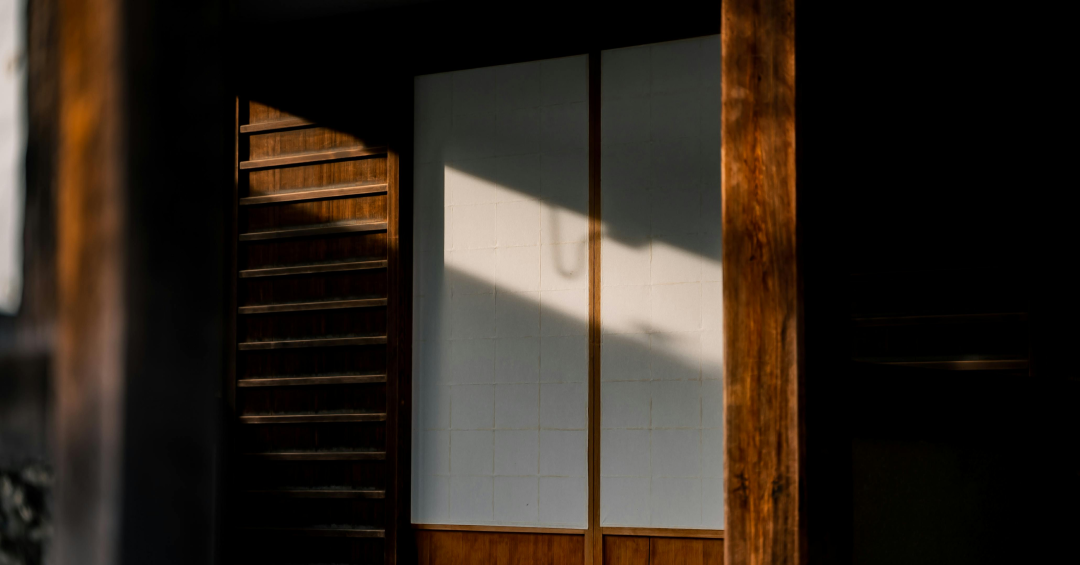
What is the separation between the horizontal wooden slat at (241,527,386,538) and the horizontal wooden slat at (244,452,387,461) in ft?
1.09

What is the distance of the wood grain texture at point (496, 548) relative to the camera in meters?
4.02

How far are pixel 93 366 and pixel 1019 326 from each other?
211cm

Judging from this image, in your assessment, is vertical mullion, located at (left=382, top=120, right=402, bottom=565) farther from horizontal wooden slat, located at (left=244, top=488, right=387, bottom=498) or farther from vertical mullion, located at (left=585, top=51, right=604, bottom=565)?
vertical mullion, located at (left=585, top=51, right=604, bottom=565)

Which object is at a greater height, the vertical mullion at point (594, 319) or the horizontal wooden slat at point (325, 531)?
the vertical mullion at point (594, 319)

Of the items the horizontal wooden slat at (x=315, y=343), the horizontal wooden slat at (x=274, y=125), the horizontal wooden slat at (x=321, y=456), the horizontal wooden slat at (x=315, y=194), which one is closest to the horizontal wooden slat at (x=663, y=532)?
the horizontal wooden slat at (x=321, y=456)

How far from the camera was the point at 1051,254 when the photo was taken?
1.78 meters

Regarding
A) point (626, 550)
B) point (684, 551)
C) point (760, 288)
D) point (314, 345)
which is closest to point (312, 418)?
point (314, 345)

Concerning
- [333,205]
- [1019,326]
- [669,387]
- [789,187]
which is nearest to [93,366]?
[789,187]

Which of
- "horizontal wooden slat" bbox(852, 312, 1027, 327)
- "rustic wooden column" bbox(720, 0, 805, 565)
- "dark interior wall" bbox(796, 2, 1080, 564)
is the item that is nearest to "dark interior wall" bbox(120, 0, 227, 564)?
"rustic wooden column" bbox(720, 0, 805, 565)

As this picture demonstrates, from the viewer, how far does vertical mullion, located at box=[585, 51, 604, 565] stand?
398 cm

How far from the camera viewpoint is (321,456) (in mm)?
4391

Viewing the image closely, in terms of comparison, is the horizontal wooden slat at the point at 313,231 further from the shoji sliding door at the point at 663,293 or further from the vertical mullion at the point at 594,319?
the shoji sliding door at the point at 663,293

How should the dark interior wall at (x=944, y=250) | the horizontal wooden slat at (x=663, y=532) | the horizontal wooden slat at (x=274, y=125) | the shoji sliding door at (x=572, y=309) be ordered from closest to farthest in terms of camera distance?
the dark interior wall at (x=944, y=250) < the horizontal wooden slat at (x=663, y=532) < the shoji sliding door at (x=572, y=309) < the horizontal wooden slat at (x=274, y=125)

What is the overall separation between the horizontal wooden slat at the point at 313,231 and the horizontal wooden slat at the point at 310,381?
2.37 ft
